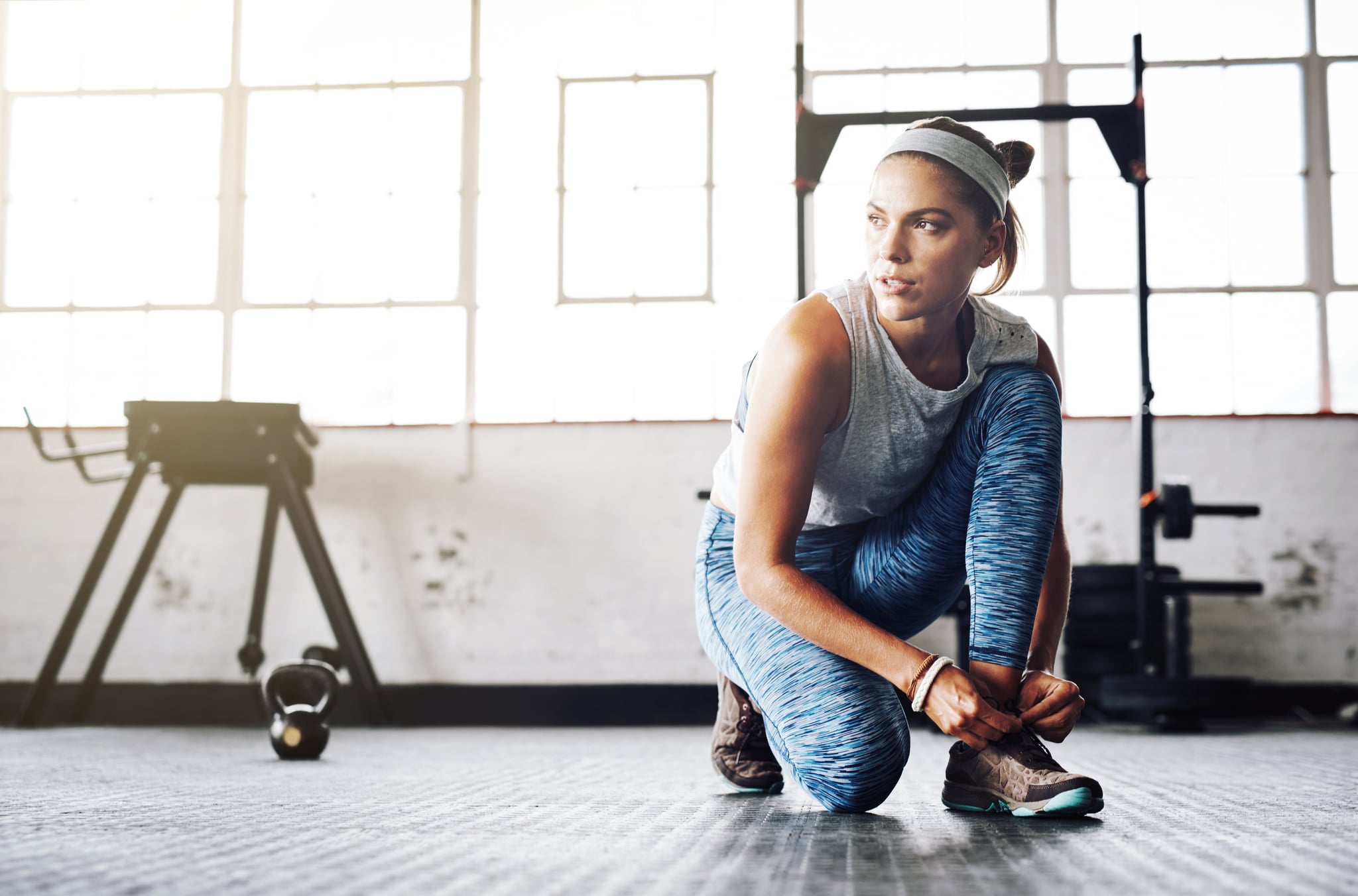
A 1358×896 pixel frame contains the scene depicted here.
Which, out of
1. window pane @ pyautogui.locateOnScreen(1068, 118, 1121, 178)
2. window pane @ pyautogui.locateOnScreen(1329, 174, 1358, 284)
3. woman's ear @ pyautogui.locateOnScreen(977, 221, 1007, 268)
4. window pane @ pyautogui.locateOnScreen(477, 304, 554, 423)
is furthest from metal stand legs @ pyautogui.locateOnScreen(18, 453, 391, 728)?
window pane @ pyautogui.locateOnScreen(1329, 174, 1358, 284)

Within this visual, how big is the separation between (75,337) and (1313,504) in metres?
4.38

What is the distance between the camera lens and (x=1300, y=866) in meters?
0.98

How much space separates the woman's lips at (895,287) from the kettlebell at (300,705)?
4.72ft

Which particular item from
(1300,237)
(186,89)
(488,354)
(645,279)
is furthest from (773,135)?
(186,89)

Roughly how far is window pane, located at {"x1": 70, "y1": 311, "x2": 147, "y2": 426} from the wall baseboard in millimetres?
988

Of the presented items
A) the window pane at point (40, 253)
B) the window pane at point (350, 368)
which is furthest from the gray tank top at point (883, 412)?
the window pane at point (40, 253)

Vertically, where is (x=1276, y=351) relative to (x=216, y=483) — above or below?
above

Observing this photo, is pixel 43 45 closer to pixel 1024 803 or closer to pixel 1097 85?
pixel 1097 85

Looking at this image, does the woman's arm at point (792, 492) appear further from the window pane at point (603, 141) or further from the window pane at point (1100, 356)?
the window pane at point (603, 141)

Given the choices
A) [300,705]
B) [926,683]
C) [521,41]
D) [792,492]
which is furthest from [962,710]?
[521,41]

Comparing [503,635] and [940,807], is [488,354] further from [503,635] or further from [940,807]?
[940,807]

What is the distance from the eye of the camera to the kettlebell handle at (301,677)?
7.43ft

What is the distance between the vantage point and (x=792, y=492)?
1.29 metres

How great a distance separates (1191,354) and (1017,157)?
304 cm
